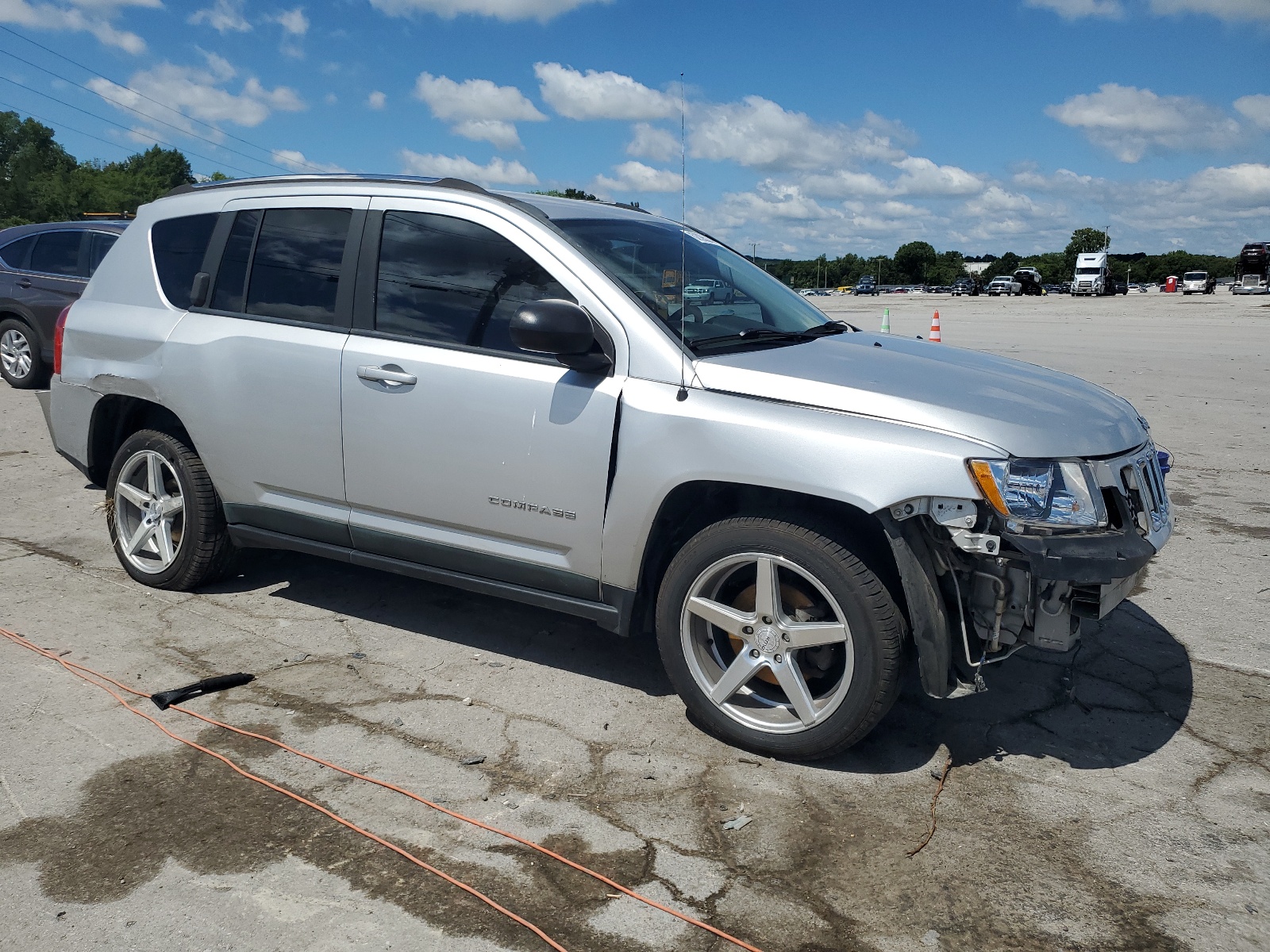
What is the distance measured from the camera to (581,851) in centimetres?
288

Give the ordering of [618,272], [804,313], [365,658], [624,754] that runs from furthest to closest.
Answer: [804,313], [365,658], [618,272], [624,754]

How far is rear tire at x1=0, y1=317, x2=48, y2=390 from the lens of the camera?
11648 mm

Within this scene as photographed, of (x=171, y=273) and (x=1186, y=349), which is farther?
(x=1186, y=349)

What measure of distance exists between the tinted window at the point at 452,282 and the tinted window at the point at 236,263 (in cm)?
84

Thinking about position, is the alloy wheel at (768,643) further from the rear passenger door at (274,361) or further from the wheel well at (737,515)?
the rear passenger door at (274,361)

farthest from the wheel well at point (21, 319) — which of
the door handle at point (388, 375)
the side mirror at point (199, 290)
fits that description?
the door handle at point (388, 375)

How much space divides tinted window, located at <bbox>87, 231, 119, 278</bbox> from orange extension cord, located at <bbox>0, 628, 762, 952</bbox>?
800 centimetres

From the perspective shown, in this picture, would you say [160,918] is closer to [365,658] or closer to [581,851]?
[581,851]

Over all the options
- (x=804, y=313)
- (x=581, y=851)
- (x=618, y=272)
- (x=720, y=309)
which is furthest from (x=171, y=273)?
(x=581, y=851)

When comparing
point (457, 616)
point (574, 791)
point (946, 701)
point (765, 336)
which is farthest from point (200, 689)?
point (946, 701)

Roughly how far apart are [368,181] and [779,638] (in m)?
2.65

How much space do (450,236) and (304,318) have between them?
2.65 ft

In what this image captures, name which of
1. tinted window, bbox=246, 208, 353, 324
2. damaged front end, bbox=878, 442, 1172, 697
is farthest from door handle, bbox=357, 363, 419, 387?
damaged front end, bbox=878, 442, 1172, 697

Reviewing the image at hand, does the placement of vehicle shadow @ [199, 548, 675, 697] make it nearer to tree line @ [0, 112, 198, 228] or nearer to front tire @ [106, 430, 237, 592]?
front tire @ [106, 430, 237, 592]
